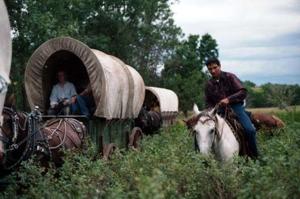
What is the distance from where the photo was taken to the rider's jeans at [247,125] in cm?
854

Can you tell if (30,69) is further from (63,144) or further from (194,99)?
(194,99)

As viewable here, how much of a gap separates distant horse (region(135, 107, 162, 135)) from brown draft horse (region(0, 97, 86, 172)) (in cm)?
743

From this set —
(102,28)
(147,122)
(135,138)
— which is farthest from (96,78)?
(102,28)

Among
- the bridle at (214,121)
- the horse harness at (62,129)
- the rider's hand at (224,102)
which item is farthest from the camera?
the horse harness at (62,129)

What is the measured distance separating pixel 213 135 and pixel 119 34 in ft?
94.1

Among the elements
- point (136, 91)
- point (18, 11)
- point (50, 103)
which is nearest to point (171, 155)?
point (50, 103)

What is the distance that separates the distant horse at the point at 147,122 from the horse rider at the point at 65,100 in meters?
4.91

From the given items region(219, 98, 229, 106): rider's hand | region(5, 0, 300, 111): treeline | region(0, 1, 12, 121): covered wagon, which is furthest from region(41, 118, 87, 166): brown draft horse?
region(5, 0, 300, 111): treeline

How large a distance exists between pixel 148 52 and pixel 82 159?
3607cm

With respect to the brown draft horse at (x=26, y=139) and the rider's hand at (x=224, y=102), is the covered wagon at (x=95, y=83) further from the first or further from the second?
the rider's hand at (x=224, y=102)

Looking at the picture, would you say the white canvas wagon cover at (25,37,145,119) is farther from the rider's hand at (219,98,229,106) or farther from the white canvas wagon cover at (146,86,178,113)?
the white canvas wagon cover at (146,86,178,113)

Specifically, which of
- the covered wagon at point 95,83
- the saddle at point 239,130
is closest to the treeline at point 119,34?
the covered wagon at point 95,83

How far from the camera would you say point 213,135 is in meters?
7.98

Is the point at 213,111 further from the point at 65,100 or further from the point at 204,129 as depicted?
the point at 65,100
